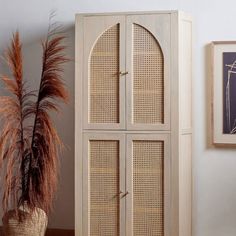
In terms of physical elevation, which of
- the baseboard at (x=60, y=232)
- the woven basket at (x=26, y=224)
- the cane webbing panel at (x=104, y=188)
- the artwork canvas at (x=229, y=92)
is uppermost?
the artwork canvas at (x=229, y=92)

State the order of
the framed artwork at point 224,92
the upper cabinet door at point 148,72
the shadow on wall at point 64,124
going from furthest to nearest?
the shadow on wall at point 64,124, the framed artwork at point 224,92, the upper cabinet door at point 148,72

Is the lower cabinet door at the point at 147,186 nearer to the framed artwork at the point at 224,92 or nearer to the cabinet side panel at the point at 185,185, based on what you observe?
the cabinet side panel at the point at 185,185

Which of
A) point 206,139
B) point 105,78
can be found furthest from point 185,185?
point 105,78

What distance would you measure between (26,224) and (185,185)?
114cm

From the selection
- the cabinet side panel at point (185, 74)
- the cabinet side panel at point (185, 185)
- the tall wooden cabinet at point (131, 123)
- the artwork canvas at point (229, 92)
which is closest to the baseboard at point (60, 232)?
the tall wooden cabinet at point (131, 123)

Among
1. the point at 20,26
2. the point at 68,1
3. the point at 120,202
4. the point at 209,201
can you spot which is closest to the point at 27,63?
the point at 20,26

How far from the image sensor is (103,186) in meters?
3.86

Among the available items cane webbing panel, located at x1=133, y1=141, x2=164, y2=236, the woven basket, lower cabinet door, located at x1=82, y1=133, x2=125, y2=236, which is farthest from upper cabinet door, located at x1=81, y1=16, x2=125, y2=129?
the woven basket

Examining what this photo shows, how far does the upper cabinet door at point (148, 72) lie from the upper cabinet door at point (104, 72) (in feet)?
0.19

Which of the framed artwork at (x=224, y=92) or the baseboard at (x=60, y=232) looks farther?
the baseboard at (x=60, y=232)

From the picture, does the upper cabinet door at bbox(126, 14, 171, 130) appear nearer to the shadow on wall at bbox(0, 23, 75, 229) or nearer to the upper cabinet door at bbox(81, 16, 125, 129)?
the upper cabinet door at bbox(81, 16, 125, 129)

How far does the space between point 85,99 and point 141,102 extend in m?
0.39

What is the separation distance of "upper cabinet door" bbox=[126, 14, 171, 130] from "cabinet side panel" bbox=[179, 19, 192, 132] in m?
0.12

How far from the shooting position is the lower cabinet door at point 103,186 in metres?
3.84
